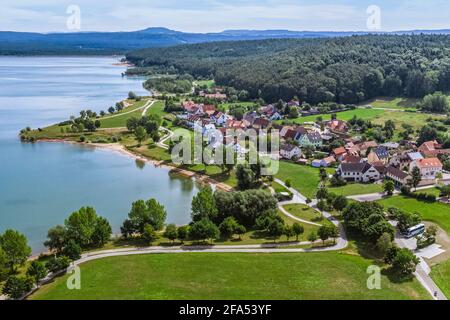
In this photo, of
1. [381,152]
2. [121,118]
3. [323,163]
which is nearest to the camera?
[323,163]

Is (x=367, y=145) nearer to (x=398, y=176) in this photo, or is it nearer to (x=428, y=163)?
(x=428, y=163)

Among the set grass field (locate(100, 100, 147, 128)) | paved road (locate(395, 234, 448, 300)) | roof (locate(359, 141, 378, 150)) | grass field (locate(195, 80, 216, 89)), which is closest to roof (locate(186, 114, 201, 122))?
grass field (locate(100, 100, 147, 128))

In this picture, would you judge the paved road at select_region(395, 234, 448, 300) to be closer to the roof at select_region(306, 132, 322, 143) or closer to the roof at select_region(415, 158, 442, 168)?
the roof at select_region(415, 158, 442, 168)

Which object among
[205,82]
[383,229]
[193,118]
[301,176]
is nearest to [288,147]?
[301,176]

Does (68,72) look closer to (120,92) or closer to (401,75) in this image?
(120,92)

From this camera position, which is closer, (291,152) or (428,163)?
(428,163)

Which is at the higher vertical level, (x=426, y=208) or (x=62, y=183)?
(x=62, y=183)
